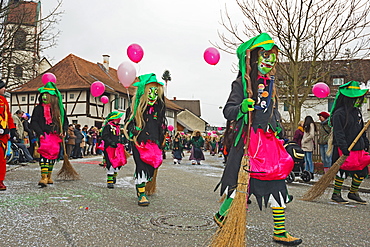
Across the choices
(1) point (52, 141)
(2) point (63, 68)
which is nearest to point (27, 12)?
(1) point (52, 141)

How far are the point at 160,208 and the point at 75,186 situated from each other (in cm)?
288

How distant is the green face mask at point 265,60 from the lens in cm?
377

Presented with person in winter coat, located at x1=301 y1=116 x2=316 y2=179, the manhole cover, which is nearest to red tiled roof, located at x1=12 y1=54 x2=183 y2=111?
person in winter coat, located at x1=301 y1=116 x2=316 y2=179

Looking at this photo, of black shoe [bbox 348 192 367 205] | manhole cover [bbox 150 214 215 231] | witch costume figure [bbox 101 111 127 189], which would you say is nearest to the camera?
manhole cover [bbox 150 214 215 231]

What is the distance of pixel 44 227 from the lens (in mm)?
4176

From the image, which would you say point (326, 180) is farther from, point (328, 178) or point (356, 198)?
point (356, 198)

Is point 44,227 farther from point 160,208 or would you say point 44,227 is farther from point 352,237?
point 352,237

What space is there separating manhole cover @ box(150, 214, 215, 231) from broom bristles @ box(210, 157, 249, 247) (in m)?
1.08

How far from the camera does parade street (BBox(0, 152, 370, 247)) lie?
3.82 m

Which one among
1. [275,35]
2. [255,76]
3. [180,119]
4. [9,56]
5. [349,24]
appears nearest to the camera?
[255,76]

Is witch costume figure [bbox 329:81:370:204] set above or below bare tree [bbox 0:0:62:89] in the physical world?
below

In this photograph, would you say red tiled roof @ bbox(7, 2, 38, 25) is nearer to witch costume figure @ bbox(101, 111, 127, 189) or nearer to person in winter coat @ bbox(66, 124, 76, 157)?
person in winter coat @ bbox(66, 124, 76, 157)

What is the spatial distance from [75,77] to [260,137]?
1304 inches

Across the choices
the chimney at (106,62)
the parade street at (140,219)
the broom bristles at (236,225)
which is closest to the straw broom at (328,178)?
the parade street at (140,219)
